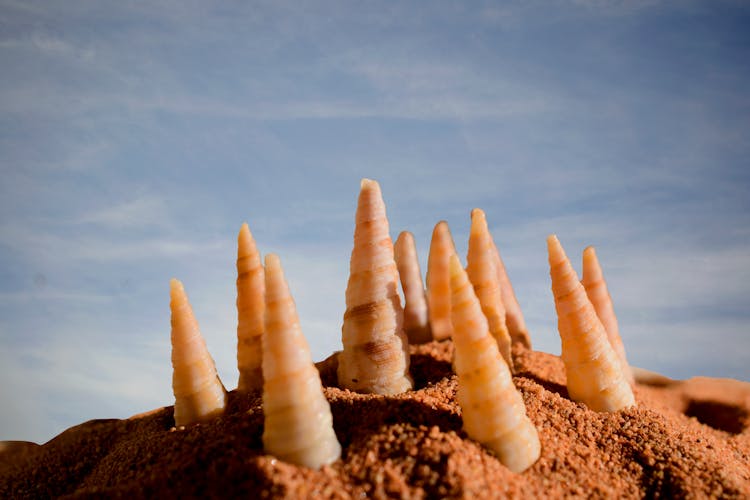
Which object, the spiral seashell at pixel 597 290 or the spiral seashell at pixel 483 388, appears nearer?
the spiral seashell at pixel 483 388

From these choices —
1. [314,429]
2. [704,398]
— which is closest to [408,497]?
[314,429]

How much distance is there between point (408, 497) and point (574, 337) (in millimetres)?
1810

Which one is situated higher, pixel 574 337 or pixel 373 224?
pixel 373 224

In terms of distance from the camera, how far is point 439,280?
454 cm

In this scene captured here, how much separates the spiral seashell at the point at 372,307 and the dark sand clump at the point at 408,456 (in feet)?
0.75

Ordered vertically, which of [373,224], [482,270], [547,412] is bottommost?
[547,412]

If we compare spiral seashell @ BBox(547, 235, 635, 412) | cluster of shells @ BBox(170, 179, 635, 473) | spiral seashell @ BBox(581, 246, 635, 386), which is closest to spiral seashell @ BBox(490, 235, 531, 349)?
cluster of shells @ BBox(170, 179, 635, 473)

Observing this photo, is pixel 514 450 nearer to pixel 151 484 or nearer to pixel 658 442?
pixel 658 442

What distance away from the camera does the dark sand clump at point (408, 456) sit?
8.09ft

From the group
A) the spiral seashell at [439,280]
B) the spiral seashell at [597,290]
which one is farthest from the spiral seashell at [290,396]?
the spiral seashell at [597,290]

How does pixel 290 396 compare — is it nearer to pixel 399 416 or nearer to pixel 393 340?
pixel 399 416

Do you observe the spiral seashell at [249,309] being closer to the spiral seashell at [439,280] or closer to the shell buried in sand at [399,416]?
the shell buried in sand at [399,416]

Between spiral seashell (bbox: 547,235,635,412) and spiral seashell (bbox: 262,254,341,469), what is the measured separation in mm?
1809

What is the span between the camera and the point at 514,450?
276 cm
